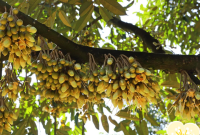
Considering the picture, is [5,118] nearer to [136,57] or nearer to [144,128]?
[136,57]

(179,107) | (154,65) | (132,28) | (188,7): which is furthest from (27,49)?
(188,7)

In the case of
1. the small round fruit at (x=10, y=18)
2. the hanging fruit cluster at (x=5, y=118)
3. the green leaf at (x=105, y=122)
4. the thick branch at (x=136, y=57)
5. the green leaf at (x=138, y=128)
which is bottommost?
the green leaf at (x=138, y=128)

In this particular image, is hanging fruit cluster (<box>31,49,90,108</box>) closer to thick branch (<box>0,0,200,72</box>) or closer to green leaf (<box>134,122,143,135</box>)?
thick branch (<box>0,0,200,72</box>)

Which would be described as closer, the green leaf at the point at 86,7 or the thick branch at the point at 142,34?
the green leaf at the point at 86,7

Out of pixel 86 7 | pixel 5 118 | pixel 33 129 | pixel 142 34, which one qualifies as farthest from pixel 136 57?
pixel 33 129

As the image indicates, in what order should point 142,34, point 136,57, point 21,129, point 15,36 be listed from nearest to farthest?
point 15,36
point 136,57
point 21,129
point 142,34

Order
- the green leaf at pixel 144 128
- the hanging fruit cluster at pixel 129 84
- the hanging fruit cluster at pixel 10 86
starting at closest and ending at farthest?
1. the hanging fruit cluster at pixel 129 84
2. the hanging fruit cluster at pixel 10 86
3. the green leaf at pixel 144 128

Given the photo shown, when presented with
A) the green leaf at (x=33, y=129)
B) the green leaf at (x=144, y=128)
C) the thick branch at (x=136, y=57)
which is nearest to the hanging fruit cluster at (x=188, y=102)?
the thick branch at (x=136, y=57)

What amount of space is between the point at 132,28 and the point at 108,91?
4.99 feet

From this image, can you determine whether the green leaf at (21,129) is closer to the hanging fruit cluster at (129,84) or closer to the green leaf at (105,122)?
the green leaf at (105,122)

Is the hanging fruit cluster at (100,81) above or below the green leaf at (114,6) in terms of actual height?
below

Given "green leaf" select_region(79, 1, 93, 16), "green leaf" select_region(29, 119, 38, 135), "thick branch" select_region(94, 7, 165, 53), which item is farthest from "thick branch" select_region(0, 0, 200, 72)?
"green leaf" select_region(29, 119, 38, 135)

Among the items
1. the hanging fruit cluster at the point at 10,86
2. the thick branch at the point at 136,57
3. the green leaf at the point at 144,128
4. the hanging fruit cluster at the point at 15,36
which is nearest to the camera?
the hanging fruit cluster at the point at 15,36

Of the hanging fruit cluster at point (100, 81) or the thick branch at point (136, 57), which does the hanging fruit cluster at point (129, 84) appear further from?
the thick branch at point (136, 57)
